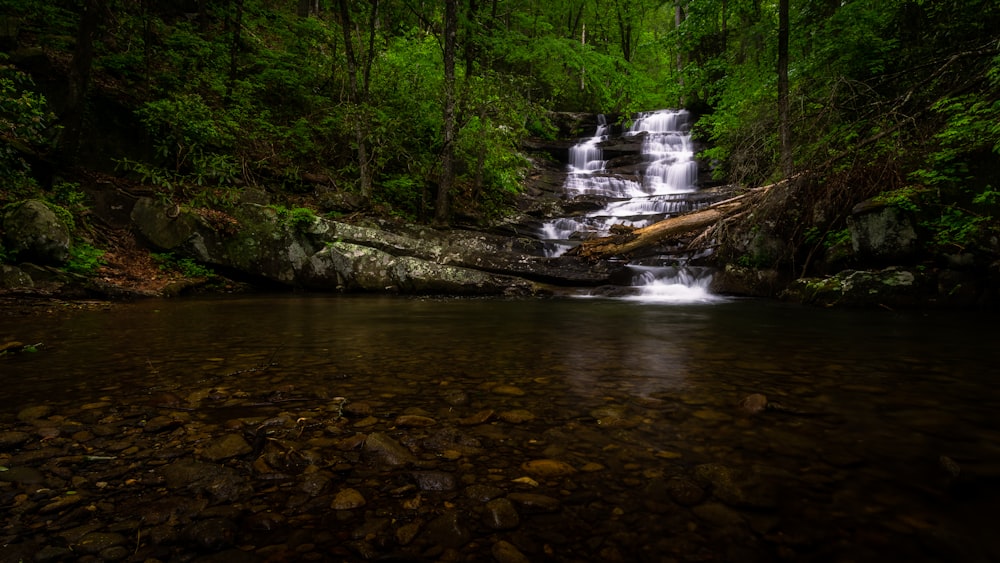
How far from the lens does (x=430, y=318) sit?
6.12 meters

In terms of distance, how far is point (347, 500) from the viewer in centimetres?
148

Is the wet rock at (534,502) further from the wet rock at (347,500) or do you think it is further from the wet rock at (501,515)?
the wet rock at (347,500)

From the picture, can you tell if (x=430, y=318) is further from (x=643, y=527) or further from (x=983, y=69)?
(x=983, y=69)

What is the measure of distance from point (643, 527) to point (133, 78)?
15133mm

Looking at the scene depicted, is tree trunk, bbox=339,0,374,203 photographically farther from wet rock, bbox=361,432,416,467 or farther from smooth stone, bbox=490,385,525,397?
wet rock, bbox=361,432,416,467

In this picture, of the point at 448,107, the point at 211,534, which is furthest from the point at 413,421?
the point at 448,107

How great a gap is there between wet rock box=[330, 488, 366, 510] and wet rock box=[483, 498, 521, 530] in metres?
0.42

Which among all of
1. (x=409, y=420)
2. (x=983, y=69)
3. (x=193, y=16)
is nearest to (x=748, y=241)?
(x=983, y=69)

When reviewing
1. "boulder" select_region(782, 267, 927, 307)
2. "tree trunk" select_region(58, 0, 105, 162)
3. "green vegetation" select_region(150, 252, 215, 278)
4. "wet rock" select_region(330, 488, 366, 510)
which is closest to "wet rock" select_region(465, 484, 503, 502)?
"wet rock" select_region(330, 488, 366, 510)

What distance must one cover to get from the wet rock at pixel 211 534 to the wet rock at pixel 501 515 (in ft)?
2.43

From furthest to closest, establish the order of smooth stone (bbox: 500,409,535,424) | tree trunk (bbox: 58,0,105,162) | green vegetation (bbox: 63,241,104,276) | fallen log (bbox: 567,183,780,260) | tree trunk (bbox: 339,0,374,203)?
tree trunk (bbox: 339,0,374,203), tree trunk (bbox: 58,0,105,162), fallen log (bbox: 567,183,780,260), green vegetation (bbox: 63,241,104,276), smooth stone (bbox: 500,409,535,424)

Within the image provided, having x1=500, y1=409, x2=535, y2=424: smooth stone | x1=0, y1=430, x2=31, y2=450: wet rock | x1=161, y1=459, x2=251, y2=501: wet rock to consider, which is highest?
x1=0, y1=430, x2=31, y2=450: wet rock

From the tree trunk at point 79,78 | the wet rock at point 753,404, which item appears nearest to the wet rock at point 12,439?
the wet rock at point 753,404

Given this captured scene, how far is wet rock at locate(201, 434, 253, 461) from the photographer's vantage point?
5.80 ft
